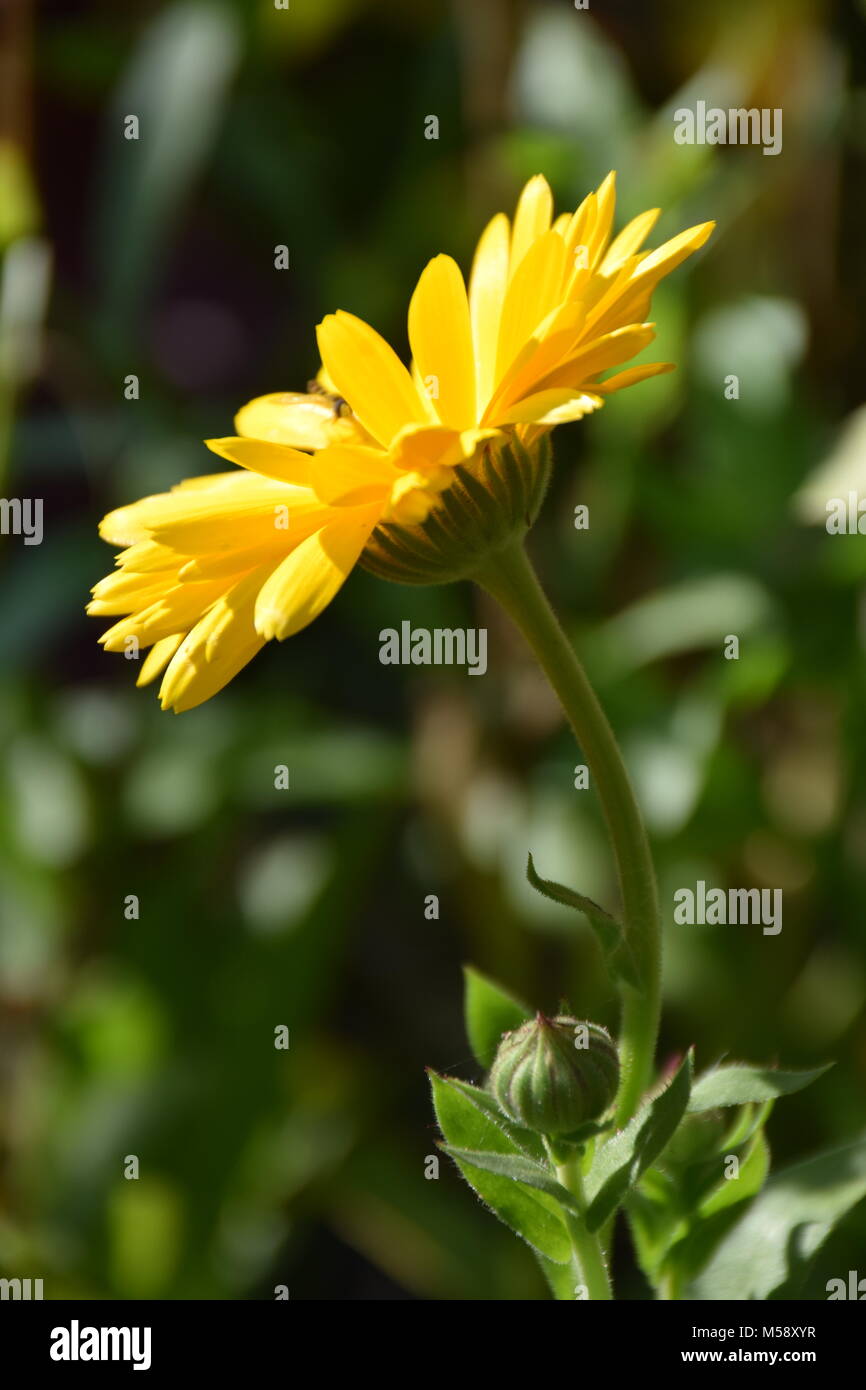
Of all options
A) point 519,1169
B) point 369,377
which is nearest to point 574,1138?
point 519,1169

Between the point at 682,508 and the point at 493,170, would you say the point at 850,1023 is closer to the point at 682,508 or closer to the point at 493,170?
the point at 682,508

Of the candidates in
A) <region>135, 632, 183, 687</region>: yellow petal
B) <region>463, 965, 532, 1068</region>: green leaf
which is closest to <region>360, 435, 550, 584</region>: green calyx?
<region>135, 632, 183, 687</region>: yellow petal

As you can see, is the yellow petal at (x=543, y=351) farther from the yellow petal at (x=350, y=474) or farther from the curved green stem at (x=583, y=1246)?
the curved green stem at (x=583, y=1246)

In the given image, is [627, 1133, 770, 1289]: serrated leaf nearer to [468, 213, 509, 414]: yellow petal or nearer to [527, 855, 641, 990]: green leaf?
[527, 855, 641, 990]: green leaf

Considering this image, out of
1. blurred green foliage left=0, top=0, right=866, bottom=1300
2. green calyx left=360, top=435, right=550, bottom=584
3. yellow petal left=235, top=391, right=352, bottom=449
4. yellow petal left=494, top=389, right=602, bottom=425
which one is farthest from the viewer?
blurred green foliage left=0, top=0, right=866, bottom=1300

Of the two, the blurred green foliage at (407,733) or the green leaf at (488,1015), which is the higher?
the blurred green foliage at (407,733)

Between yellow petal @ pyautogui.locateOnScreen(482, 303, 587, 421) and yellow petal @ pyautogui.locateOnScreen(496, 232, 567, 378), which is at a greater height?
yellow petal @ pyautogui.locateOnScreen(496, 232, 567, 378)

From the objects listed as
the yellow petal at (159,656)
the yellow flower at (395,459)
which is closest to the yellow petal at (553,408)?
the yellow flower at (395,459)
